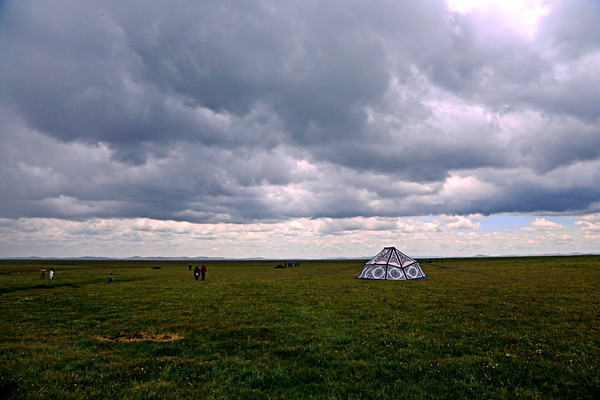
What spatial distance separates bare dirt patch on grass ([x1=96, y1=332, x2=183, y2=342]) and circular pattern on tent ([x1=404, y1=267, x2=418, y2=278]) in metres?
44.3

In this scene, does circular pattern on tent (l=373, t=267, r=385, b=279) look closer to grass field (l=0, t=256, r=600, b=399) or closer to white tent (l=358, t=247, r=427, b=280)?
white tent (l=358, t=247, r=427, b=280)

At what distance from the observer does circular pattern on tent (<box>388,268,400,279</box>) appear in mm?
53250

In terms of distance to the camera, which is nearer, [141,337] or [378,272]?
[141,337]

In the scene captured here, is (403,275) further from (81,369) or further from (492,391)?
(81,369)

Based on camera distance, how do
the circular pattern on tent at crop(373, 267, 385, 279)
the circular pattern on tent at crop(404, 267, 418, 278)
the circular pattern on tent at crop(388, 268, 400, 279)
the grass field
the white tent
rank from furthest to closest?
1. the circular pattern on tent at crop(373, 267, 385, 279)
2. the circular pattern on tent at crop(404, 267, 418, 278)
3. the white tent
4. the circular pattern on tent at crop(388, 268, 400, 279)
5. the grass field

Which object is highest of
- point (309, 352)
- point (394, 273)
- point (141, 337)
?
point (309, 352)

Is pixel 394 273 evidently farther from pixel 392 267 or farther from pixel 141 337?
pixel 141 337

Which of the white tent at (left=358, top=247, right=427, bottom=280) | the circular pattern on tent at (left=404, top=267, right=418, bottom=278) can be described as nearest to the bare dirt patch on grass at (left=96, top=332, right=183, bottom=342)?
the white tent at (left=358, top=247, right=427, bottom=280)

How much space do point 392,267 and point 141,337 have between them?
44267 mm

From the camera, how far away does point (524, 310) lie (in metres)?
23.6

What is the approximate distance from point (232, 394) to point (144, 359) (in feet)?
18.9

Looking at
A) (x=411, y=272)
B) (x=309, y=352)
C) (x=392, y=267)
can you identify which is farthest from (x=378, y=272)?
(x=309, y=352)

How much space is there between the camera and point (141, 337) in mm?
17875

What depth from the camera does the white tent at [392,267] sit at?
176 ft
